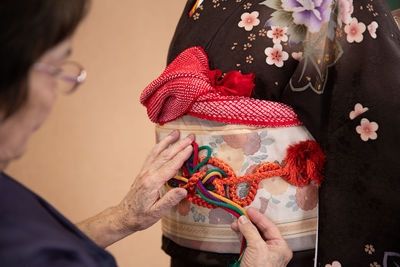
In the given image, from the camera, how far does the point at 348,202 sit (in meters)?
0.57

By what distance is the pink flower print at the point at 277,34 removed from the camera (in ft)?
2.00

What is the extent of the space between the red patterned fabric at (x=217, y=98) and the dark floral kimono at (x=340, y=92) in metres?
0.02

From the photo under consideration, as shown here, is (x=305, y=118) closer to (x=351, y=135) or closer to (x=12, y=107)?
(x=351, y=135)

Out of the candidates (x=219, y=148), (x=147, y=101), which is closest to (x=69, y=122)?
(x=147, y=101)

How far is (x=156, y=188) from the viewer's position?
66cm

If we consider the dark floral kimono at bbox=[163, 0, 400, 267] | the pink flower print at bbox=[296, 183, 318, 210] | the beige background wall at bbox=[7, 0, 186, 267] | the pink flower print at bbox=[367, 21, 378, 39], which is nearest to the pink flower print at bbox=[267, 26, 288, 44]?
the dark floral kimono at bbox=[163, 0, 400, 267]

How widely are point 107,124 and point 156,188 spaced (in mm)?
925

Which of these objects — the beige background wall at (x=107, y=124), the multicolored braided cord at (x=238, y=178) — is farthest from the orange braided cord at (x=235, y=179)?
the beige background wall at (x=107, y=124)

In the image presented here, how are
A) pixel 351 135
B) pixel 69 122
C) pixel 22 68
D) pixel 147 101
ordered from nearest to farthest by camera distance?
pixel 22 68
pixel 351 135
pixel 147 101
pixel 69 122

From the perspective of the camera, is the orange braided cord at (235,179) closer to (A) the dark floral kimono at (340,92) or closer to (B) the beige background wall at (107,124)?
(A) the dark floral kimono at (340,92)

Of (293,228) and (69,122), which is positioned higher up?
(293,228)

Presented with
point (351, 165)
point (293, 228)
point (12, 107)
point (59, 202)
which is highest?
point (12, 107)

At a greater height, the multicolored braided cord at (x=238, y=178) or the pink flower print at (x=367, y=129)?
the pink flower print at (x=367, y=129)

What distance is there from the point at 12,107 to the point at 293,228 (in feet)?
1.48
